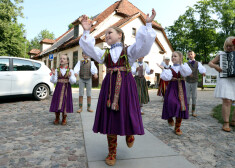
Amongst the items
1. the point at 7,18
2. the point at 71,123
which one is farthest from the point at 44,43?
the point at 71,123

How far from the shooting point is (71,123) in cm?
513

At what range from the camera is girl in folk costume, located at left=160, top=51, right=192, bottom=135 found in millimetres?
4211

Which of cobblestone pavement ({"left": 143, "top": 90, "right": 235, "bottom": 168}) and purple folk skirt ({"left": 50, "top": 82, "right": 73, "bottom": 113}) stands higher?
purple folk skirt ({"left": 50, "top": 82, "right": 73, "bottom": 113})

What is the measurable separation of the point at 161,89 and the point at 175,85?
4.93 meters

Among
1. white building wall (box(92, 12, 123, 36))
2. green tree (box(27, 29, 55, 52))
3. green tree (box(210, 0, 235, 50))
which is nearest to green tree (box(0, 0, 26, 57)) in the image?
white building wall (box(92, 12, 123, 36))

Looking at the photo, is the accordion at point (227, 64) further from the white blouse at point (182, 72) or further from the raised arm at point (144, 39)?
the raised arm at point (144, 39)

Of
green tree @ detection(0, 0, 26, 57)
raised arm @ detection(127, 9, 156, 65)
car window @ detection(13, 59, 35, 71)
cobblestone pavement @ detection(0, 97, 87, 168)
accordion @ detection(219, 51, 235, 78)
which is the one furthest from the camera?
green tree @ detection(0, 0, 26, 57)

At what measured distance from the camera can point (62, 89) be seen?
484 cm

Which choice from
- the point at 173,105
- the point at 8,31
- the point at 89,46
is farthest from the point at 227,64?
the point at 8,31

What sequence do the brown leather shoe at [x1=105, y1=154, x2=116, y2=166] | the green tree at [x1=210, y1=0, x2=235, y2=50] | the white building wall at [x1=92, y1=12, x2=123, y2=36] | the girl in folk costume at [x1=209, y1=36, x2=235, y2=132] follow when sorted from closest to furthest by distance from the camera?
the brown leather shoe at [x1=105, y1=154, x2=116, y2=166] < the girl in folk costume at [x1=209, y1=36, x2=235, y2=132] < the white building wall at [x1=92, y1=12, x2=123, y2=36] < the green tree at [x1=210, y1=0, x2=235, y2=50]

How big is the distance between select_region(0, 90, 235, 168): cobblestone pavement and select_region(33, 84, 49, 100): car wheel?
2885 mm

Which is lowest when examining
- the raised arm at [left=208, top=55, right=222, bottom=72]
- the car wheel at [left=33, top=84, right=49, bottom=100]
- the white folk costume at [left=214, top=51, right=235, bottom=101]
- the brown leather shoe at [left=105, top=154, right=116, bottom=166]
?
the brown leather shoe at [left=105, top=154, right=116, bottom=166]

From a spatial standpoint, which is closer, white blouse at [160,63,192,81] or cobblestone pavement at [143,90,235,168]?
cobblestone pavement at [143,90,235,168]

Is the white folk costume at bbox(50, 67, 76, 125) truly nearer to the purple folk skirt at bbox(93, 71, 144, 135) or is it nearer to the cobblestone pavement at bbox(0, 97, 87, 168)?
the cobblestone pavement at bbox(0, 97, 87, 168)
